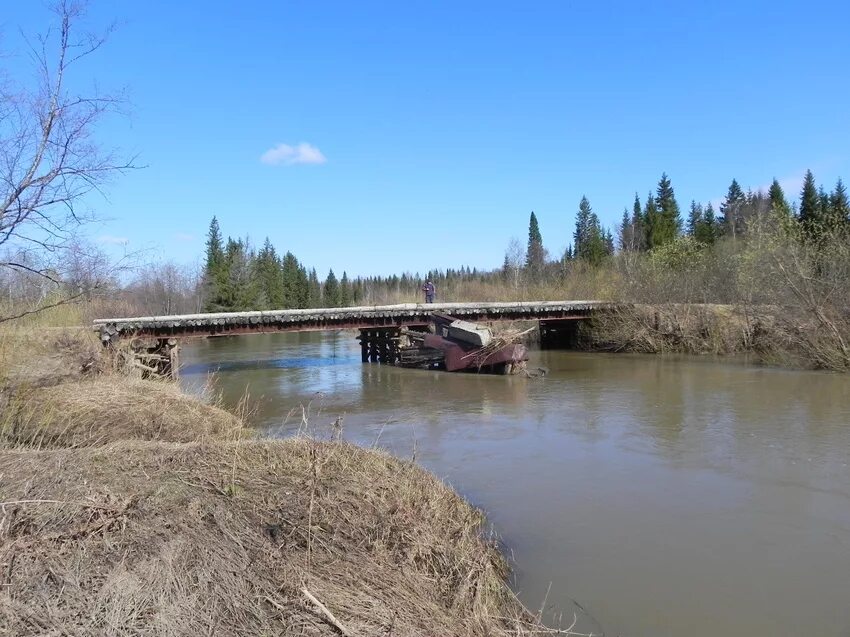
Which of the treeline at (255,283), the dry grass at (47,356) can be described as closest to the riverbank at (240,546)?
the dry grass at (47,356)

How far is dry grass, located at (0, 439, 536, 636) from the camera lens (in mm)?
4602

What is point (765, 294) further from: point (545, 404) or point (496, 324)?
point (545, 404)

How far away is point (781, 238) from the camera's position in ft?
109

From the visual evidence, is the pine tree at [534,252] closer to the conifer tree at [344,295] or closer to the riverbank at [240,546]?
the conifer tree at [344,295]

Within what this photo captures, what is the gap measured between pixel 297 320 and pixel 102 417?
2056 centimetres

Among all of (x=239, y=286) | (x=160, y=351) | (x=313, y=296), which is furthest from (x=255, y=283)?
(x=160, y=351)

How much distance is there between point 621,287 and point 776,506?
32075 mm

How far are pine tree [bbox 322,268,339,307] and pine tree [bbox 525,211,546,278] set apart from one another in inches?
1244

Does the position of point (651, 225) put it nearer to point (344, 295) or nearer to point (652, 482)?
point (344, 295)

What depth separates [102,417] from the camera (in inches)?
445

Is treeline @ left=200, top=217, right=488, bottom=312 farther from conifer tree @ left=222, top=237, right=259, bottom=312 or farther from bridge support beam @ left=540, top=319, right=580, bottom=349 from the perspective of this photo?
bridge support beam @ left=540, top=319, right=580, bottom=349

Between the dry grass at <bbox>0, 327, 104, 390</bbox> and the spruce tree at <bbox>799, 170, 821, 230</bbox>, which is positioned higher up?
the spruce tree at <bbox>799, 170, 821, 230</bbox>

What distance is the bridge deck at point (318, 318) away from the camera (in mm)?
28305

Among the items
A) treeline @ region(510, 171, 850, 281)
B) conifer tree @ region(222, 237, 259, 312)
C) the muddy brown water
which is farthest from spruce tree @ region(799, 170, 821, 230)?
conifer tree @ region(222, 237, 259, 312)
